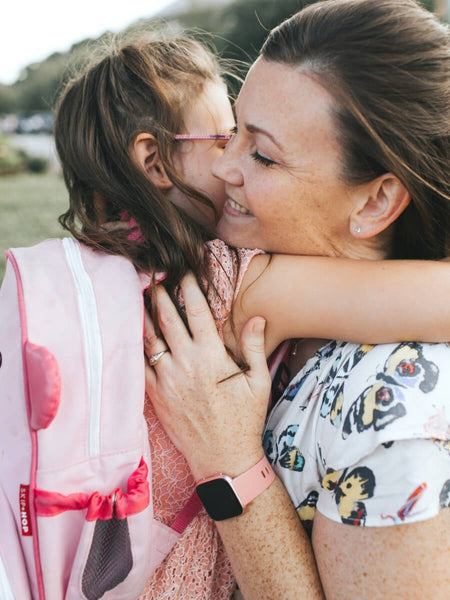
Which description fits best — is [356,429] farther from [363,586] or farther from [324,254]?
[324,254]

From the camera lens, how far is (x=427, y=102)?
1.77m

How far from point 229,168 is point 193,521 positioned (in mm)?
1167

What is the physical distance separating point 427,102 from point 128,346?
3.73ft

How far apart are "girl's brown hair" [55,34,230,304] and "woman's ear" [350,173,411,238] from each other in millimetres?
526

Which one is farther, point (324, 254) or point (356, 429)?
point (324, 254)

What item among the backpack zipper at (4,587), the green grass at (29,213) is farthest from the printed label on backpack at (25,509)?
the green grass at (29,213)

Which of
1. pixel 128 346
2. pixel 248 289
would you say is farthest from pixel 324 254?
pixel 128 346

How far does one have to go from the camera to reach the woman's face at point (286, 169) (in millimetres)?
1823

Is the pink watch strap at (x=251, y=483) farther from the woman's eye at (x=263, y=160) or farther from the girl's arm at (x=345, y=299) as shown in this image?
the woman's eye at (x=263, y=160)

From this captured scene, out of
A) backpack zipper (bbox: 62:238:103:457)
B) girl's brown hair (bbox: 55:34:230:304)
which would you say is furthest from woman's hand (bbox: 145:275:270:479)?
backpack zipper (bbox: 62:238:103:457)

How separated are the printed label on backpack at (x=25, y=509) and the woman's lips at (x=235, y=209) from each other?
1.12 metres

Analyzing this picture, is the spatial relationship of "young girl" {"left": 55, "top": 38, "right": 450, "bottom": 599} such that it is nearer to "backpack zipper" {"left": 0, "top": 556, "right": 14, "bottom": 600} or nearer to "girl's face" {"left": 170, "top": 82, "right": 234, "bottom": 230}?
"girl's face" {"left": 170, "top": 82, "right": 234, "bottom": 230}

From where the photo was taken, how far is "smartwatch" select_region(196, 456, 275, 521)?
68.2 inches

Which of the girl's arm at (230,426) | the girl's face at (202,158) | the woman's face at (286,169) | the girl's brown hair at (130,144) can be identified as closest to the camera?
the girl's arm at (230,426)
